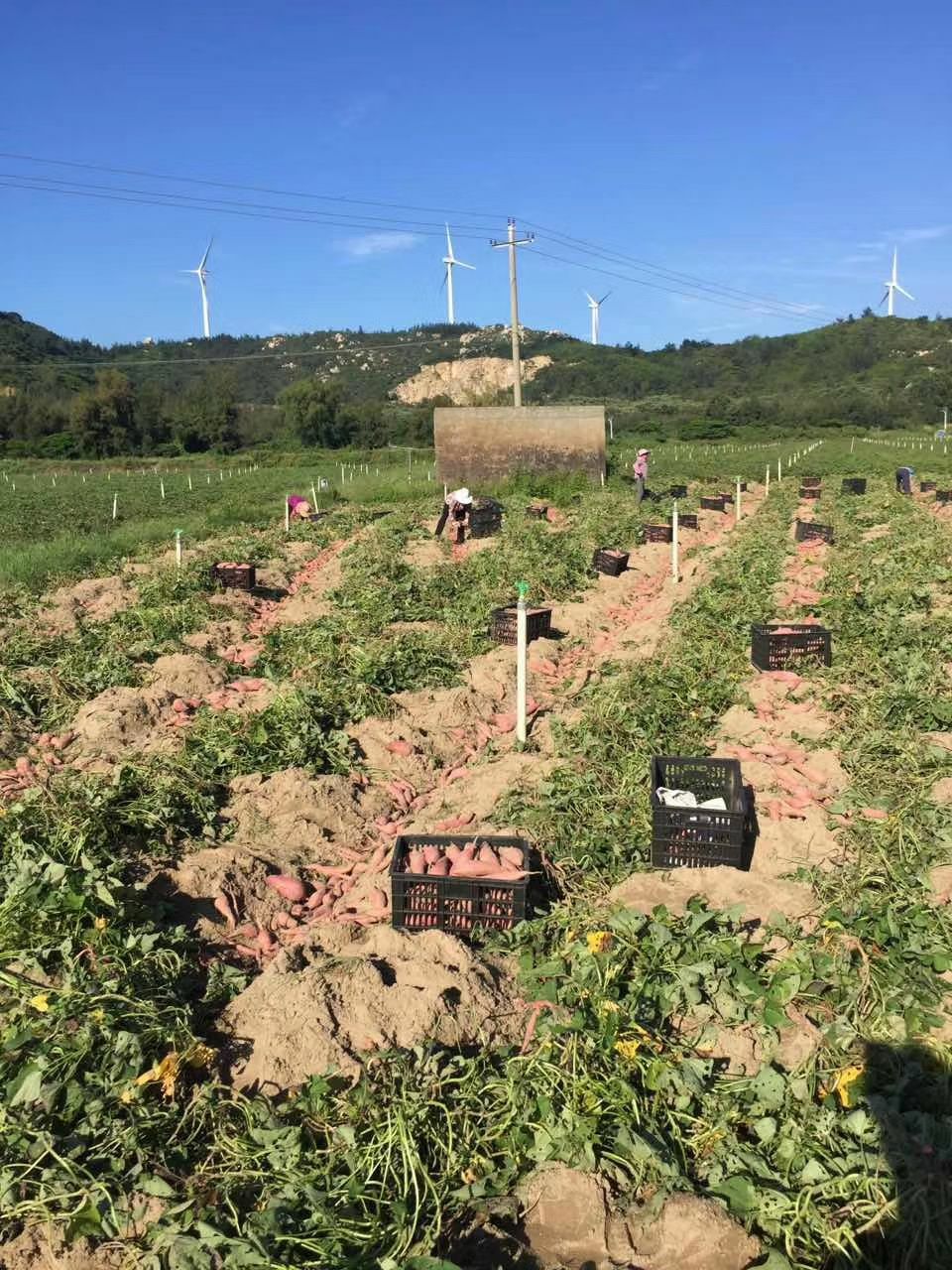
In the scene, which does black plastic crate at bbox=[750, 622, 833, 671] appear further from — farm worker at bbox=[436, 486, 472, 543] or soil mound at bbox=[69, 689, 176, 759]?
farm worker at bbox=[436, 486, 472, 543]

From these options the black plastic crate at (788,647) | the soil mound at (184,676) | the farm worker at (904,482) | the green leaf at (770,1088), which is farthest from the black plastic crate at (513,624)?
the farm worker at (904,482)

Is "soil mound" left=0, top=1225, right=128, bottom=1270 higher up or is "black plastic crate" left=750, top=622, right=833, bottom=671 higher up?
"black plastic crate" left=750, top=622, right=833, bottom=671

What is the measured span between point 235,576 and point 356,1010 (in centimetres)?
1042

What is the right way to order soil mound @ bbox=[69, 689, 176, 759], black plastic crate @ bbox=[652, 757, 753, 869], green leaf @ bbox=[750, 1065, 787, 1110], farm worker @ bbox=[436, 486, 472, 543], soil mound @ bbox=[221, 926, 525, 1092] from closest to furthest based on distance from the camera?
green leaf @ bbox=[750, 1065, 787, 1110] → soil mound @ bbox=[221, 926, 525, 1092] → black plastic crate @ bbox=[652, 757, 753, 869] → soil mound @ bbox=[69, 689, 176, 759] → farm worker @ bbox=[436, 486, 472, 543]

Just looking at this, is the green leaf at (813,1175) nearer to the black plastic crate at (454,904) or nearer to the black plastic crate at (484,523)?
the black plastic crate at (454,904)

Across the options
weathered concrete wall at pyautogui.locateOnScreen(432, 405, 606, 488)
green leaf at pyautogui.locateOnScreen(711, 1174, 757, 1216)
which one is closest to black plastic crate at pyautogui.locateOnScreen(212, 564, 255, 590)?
green leaf at pyautogui.locateOnScreen(711, 1174, 757, 1216)

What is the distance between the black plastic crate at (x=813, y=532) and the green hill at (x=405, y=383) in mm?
22537

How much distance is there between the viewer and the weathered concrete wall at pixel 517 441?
26250mm

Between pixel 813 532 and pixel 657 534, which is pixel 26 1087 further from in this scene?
pixel 813 532

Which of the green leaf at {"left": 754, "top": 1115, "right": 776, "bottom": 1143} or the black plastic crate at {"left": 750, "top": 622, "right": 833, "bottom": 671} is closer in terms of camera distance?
the green leaf at {"left": 754, "top": 1115, "right": 776, "bottom": 1143}

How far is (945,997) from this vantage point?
13.6 feet

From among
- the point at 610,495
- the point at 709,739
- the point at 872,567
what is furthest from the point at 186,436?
the point at 709,739

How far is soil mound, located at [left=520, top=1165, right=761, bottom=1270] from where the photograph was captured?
9.80 feet

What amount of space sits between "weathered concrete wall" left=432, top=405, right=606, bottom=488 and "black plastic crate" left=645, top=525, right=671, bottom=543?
851cm
